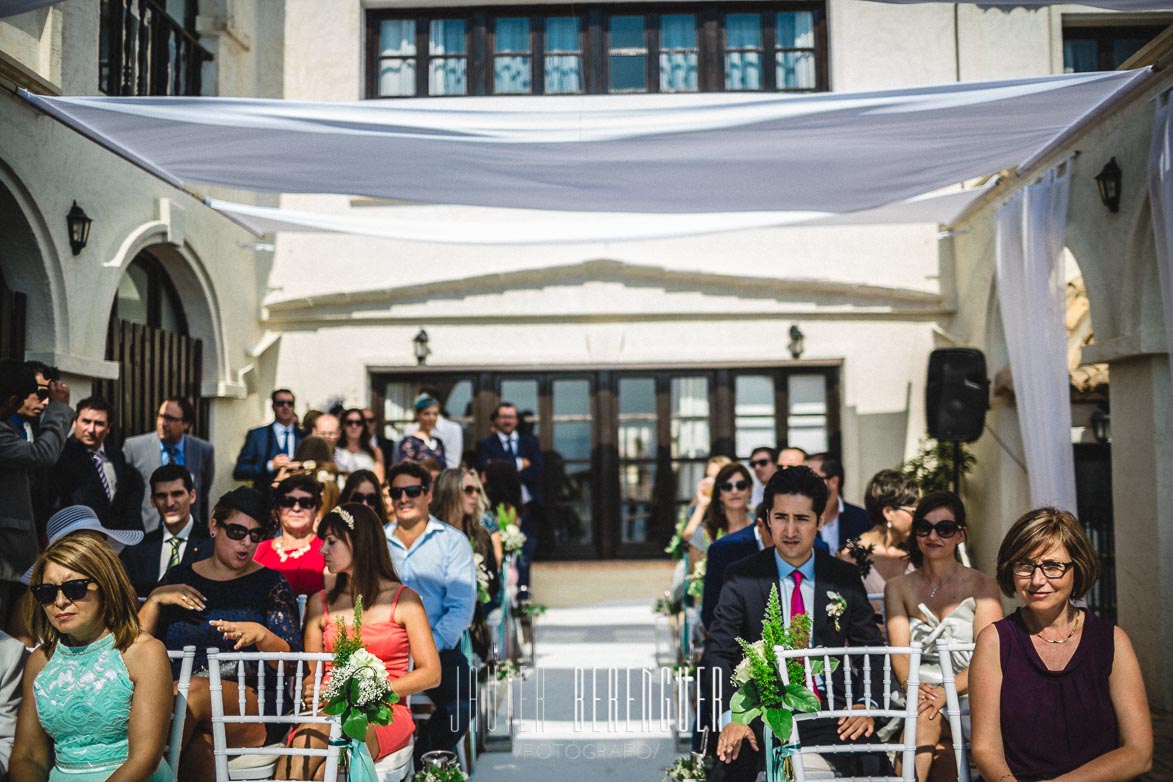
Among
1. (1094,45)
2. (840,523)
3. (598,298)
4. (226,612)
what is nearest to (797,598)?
(226,612)

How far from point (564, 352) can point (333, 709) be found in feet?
23.8

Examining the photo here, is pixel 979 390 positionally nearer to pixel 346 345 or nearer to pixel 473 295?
pixel 473 295

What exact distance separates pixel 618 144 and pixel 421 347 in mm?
5819

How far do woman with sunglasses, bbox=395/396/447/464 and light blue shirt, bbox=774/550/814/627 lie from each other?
4.69m

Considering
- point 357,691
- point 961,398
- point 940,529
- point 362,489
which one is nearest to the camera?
point 357,691

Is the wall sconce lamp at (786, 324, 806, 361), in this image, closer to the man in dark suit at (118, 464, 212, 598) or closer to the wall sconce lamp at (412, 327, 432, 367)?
the wall sconce lamp at (412, 327, 432, 367)

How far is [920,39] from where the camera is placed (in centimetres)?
984

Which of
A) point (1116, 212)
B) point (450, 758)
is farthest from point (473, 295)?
point (450, 758)

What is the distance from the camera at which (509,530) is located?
711 cm

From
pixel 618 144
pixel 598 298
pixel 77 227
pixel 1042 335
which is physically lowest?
pixel 1042 335

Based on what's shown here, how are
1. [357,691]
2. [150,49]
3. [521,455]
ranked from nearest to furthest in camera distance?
[357,691]
[150,49]
[521,455]

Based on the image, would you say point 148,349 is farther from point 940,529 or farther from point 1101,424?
point 1101,424

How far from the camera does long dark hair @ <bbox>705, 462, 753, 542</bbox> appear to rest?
5.51 m

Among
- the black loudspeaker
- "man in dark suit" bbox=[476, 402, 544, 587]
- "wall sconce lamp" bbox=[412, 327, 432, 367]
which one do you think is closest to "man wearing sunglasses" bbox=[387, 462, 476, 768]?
"man in dark suit" bbox=[476, 402, 544, 587]
